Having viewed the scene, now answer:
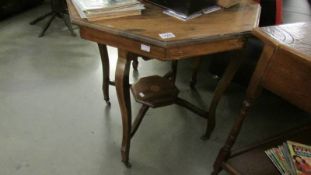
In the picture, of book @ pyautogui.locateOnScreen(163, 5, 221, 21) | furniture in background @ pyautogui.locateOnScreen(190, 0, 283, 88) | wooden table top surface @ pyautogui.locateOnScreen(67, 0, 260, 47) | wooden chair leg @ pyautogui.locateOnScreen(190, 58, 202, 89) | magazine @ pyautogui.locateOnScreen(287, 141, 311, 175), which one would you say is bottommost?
wooden chair leg @ pyautogui.locateOnScreen(190, 58, 202, 89)

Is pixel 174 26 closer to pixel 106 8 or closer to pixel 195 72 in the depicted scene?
pixel 106 8

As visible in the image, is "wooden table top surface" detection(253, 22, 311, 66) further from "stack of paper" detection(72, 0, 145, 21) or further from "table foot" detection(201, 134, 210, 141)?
"table foot" detection(201, 134, 210, 141)

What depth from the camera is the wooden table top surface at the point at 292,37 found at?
2.79 feet

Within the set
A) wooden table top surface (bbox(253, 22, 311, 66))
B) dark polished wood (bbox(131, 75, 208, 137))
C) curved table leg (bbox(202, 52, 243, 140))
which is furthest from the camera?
dark polished wood (bbox(131, 75, 208, 137))

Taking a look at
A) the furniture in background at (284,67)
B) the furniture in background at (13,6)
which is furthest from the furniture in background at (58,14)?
the furniture in background at (284,67)

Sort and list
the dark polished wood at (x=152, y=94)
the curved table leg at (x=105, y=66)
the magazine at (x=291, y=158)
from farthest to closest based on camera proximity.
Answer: the curved table leg at (x=105, y=66), the dark polished wood at (x=152, y=94), the magazine at (x=291, y=158)

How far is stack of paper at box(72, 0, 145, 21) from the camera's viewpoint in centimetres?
111

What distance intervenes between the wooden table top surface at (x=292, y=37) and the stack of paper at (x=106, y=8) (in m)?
0.50

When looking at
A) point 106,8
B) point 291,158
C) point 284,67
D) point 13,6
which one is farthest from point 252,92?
point 13,6

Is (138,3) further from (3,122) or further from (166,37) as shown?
(3,122)

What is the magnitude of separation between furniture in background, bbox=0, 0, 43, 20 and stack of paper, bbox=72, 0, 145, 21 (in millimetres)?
2008

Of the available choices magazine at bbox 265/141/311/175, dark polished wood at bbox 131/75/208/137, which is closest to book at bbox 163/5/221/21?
dark polished wood at bbox 131/75/208/137

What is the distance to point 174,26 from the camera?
3.61 ft

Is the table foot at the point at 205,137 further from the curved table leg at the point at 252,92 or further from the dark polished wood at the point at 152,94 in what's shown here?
the curved table leg at the point at 252,92
